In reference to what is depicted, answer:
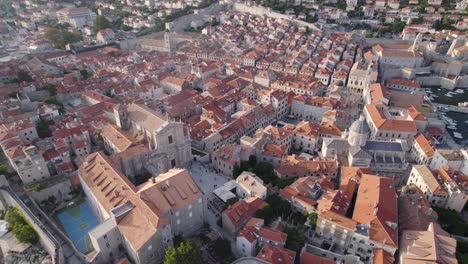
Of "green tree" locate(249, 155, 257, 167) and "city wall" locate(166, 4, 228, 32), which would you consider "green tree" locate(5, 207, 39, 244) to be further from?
"city wall" locate(166, 4, 228, 32)

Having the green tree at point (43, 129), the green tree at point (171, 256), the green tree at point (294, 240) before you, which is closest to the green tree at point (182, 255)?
the green tree at point (171, 256)

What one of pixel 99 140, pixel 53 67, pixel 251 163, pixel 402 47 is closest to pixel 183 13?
pixel 53 67

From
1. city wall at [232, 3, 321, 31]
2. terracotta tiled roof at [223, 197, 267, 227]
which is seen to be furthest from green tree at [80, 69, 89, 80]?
city wall at [232, 3, 321, 31]

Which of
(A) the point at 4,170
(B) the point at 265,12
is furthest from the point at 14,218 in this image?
(B) the point at 265,12

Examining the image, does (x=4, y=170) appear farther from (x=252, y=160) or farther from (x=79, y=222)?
(x=252, y=160)

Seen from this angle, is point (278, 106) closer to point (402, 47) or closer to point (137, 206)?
point (137, 206)

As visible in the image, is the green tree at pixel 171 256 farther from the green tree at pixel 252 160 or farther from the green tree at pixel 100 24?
the green tree at pixel 100 24
